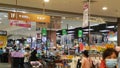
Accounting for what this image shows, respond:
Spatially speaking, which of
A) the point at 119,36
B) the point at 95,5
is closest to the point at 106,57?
the point at 95,5

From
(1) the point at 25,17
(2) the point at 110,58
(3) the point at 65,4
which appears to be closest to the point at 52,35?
(3) the point at 65,4

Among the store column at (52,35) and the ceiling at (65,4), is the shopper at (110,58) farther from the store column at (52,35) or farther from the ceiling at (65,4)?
the store column at (52,35)

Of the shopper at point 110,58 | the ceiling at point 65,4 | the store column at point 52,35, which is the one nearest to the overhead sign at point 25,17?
the ceiling at point 65,4

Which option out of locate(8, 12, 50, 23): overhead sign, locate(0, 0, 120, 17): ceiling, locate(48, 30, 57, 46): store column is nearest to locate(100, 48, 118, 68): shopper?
locate(8, 12, 50, 23): overhead sign

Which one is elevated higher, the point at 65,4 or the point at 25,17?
the point at 65,4

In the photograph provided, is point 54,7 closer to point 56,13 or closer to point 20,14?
point 56,13

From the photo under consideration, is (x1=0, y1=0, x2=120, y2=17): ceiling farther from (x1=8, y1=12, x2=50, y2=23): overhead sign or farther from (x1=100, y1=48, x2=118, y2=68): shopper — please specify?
(x1=100, y1=48, x2=118, y2=68): shopper

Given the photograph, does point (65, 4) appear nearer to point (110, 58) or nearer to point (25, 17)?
point (25, 17)

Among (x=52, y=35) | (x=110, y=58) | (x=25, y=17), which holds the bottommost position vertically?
(x=52, y=35)

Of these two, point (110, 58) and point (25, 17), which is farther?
point (25, 17)

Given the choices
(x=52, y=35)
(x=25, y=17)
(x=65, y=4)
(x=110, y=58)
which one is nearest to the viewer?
(x=110, y=58)

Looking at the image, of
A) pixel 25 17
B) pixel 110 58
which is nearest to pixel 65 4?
pixel 25 17

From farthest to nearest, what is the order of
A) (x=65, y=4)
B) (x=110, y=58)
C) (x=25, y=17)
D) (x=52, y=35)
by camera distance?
(x=52, y=35)
(x=65, y=4)
(x=25, y=17)
(x=110, y=58)

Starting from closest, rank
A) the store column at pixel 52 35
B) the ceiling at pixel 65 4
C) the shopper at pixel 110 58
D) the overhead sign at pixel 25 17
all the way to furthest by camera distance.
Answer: the shopper at pixel 110 58 < the overhead sign at pixel 25 17 < the ceiling at pixel 65 4 < the store column at pixel 52 35
